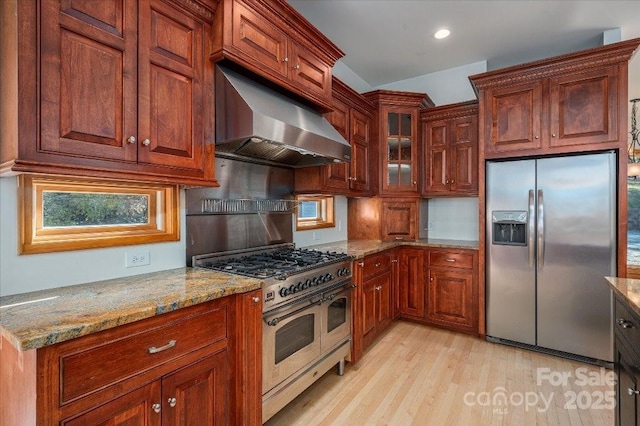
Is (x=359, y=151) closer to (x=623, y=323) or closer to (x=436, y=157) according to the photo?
(x=436, y=157)

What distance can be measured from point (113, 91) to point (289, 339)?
5.36ft

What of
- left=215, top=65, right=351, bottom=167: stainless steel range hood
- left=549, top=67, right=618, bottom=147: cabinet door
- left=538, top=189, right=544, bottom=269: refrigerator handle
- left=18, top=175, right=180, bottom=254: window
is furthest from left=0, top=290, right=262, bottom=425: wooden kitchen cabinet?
left=549, top=67, right=618, bottom=147: cabinet door

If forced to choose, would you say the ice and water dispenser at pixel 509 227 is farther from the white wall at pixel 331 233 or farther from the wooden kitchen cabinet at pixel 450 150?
the white wall at pixel 331 233

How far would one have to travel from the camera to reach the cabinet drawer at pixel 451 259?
10.7 feet

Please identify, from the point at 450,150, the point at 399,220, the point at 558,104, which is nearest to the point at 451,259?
the point at 399,220

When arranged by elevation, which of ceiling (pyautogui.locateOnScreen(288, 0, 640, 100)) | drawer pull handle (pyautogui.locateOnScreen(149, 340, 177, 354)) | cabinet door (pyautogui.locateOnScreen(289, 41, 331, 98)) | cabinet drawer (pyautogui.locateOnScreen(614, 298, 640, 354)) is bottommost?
drawer pull handle (pyautogui.locateOnScreen(149, 340, 177, 354))

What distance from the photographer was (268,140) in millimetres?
1824

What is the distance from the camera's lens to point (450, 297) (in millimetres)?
3350

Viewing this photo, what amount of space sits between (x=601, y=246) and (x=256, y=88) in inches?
120

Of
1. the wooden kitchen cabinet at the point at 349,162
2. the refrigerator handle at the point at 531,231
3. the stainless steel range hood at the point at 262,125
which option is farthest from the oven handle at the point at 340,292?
the refrigerator handle at the point at 531,231

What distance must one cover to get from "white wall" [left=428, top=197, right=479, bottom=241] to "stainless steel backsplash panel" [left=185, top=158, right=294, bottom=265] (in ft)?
6.84

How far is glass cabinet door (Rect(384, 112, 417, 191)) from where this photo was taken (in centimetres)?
366

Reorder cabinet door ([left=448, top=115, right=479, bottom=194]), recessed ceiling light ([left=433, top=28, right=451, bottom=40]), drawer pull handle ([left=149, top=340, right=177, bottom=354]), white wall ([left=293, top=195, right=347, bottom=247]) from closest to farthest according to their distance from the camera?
1. drawer pull handle ([left=149, top=340, right=177, bottom=354])
2. recessed ceiling light ([left=433, top=28, right=451, bottom=40])
3. white wall ([left=293, top=195, right=347, bottom=247])
4. cabinet door ([left=448, top=115, right=479, bottom=194])

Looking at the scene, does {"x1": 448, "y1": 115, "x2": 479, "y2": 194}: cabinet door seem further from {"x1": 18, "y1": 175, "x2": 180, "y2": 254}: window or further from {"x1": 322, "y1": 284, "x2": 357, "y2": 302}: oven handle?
{"x1": 18, "y1": 175, "x2": 180, "y2": 254}: window
